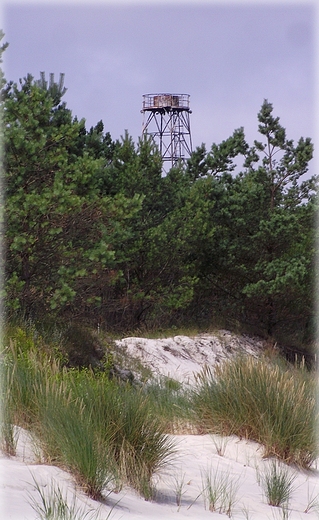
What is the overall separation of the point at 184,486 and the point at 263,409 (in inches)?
65.6

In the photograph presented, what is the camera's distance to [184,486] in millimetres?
5902

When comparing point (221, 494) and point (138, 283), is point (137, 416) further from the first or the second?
point (138, 283)

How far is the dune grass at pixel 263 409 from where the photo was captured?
23.6 feet

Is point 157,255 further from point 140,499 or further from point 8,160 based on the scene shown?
point 140,499

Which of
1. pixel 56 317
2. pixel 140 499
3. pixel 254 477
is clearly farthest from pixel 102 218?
pixel 140 499

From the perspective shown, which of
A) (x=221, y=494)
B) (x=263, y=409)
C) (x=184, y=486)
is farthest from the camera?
(x=263, y=409)

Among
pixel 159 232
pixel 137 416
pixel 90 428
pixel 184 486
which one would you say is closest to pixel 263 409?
pixel 184 486

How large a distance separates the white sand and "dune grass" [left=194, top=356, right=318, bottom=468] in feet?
0.53

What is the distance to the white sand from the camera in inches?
190

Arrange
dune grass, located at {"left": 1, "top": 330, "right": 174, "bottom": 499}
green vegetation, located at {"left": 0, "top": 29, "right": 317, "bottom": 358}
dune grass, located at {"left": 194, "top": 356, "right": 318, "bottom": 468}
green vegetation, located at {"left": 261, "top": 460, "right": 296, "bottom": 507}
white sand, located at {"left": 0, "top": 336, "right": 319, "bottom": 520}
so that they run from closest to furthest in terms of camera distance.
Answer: white sand, located at {"left": 0, "top": 336, "right": 319, "bottom": 520} < dune grass, located at {"left": 1, "top": 330, "right": 174, "bottom": 499} < green vegetation, located at {"left": 261, "top": 460, "right": 296, "bottom": 507} < dune grass, located at {"left": 194, "top": 356, "right": 318, "bottom": 468} < green vegetation, located at {"left": 0, "top": 29, "right": 317, "bottom": 358}

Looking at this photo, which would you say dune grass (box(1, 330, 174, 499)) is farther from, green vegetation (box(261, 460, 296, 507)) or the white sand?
green vegetation (box(261, 460, 296, 507))

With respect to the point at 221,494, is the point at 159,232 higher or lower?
higher

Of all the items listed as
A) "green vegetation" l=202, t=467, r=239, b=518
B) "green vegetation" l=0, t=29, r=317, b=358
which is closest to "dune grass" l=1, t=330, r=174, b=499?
"green vegetation" l=202, t=467, r=239, b=518

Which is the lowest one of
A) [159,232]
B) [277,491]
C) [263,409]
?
[277,491]
